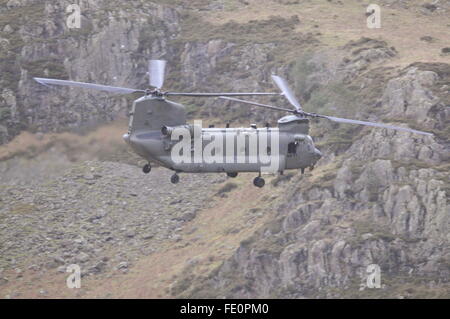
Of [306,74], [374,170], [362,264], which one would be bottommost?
[362,264]

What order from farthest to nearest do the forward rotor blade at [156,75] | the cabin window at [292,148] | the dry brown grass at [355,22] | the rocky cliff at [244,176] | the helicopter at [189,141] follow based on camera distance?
the dry brown grass at [355,22] < the rocky cliff at [244,176] < the cabin window at [292,148] < the forward rotor blade at [156,75] < the helicopter at [189,141]

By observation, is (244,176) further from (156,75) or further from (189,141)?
(189,141)

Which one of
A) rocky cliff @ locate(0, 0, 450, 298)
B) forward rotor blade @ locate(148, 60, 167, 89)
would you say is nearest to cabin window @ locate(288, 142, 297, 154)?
forward rotor blade @ locate(148, 60, 167, 89)

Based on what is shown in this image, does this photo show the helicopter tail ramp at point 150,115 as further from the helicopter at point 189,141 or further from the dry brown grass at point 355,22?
the dry brown grass at point 355,22

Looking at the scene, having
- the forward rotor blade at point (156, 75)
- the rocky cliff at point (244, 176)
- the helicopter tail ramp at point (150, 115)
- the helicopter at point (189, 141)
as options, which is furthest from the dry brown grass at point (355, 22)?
the helicopter tail ramp at point (150, 115)

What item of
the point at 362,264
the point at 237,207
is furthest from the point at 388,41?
the point at 362,264

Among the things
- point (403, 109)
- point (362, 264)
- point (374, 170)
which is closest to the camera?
point (362, 264)

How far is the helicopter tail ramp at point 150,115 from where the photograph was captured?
5216cm

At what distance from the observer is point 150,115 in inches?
2058

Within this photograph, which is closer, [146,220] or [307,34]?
[146,220]

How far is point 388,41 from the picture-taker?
94750mm

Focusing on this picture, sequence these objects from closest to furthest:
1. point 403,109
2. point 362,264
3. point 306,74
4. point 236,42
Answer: point 362,264, point 403,109, point 306,74, point 236,42

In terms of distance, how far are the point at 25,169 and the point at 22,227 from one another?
266 inches

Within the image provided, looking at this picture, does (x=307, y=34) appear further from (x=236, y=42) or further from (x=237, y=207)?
(x=237, y=207)
